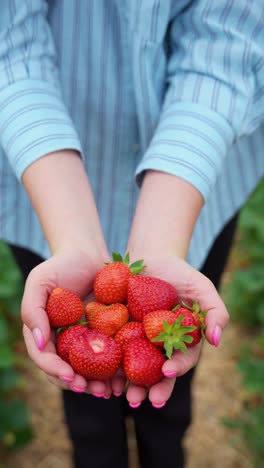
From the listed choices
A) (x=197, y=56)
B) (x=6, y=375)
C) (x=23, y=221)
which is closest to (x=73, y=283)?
(x=23, y=221)

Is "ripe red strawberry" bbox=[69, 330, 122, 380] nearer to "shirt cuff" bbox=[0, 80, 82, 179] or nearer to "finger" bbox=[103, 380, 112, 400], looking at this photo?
"finger" bbox=[103, 380, 112, 400]

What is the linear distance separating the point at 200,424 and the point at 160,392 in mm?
1360

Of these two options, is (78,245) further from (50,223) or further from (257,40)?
(257,40)

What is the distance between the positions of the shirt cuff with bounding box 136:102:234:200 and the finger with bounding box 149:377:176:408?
0.40 meters

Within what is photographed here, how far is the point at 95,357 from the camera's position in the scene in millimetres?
1001

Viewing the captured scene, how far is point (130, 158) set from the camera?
1406 mm

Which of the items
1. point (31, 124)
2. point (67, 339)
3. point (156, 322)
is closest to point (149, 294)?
point (156, 322)

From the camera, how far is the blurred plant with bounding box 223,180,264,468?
6.82 feet

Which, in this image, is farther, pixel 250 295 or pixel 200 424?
pixel 250 295

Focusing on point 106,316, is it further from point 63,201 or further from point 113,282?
point 63,201

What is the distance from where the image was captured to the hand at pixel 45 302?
3.24 ft

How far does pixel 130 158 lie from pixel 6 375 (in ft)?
3.35

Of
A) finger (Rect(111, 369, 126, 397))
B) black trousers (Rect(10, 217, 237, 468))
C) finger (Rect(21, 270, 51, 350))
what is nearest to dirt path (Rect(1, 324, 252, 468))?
black trousers (Rect(10, 217, 237, 468))

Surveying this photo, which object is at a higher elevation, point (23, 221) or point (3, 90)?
point (3, 90)
